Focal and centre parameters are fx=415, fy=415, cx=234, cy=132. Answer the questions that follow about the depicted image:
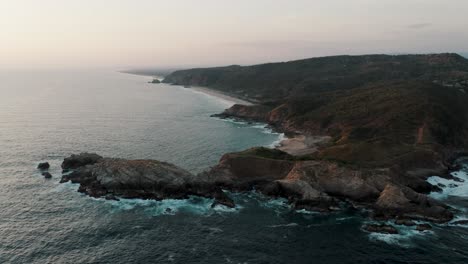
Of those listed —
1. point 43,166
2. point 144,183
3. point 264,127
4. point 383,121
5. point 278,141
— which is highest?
point 383,121

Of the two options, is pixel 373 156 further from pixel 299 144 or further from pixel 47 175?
pixel 47 175

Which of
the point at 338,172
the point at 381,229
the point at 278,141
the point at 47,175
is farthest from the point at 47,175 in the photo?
the point at 278,141

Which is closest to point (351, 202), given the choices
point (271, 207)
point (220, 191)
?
point (271, 207)

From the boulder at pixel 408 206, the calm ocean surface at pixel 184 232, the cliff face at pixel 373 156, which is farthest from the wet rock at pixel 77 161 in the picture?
the boulder at pixel 408 206

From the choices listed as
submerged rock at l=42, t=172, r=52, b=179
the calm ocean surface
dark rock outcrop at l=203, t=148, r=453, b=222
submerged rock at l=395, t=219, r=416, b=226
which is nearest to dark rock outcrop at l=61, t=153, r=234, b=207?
the calm ocean surface

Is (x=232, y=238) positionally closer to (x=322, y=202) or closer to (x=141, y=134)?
(x=322, y=202)

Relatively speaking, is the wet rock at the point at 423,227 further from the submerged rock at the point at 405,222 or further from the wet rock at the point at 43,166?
the wet rock at the point at 43,166
